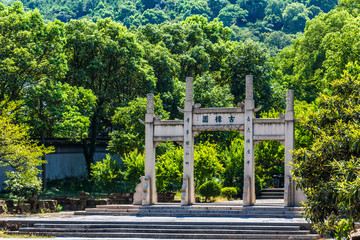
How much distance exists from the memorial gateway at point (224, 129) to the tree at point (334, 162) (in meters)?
6.04

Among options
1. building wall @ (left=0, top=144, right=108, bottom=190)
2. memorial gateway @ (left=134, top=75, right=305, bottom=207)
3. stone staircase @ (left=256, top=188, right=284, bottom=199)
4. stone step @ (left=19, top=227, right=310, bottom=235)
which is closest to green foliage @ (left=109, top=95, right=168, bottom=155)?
building wall @ (left=0, top=144, right=108, bottom=190)

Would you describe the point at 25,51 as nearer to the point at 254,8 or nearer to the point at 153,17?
the point at 153,17

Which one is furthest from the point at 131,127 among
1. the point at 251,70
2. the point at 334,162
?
the point at 334,162

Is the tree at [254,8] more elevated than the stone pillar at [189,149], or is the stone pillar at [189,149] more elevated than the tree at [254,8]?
the tree at [254,8]

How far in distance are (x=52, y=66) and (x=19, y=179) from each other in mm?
8357

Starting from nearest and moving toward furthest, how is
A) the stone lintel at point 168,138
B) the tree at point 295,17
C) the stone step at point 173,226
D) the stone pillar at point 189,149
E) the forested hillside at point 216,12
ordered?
the stone step at point 173,226, the stone pillar at point 189,149, the stone lintel at point 168,138, the forested hillside at point 216,12, the tree at point 295,17

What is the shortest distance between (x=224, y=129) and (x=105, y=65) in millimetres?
16441

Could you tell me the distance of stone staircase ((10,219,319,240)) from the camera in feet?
66.3

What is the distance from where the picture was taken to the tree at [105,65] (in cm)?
4003

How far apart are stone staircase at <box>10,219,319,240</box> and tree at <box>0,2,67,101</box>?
12019 mm

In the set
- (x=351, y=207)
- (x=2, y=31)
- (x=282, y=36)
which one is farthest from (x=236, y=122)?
(x=282, y=36)

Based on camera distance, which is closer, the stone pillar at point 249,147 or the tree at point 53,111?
the stone pillar at point 249,147

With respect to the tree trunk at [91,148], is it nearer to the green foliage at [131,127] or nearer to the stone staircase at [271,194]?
the green foliage at [131,127]

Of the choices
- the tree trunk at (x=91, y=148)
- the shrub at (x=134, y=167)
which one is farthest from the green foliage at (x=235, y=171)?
the tree trunk at (x=91, y=148)
